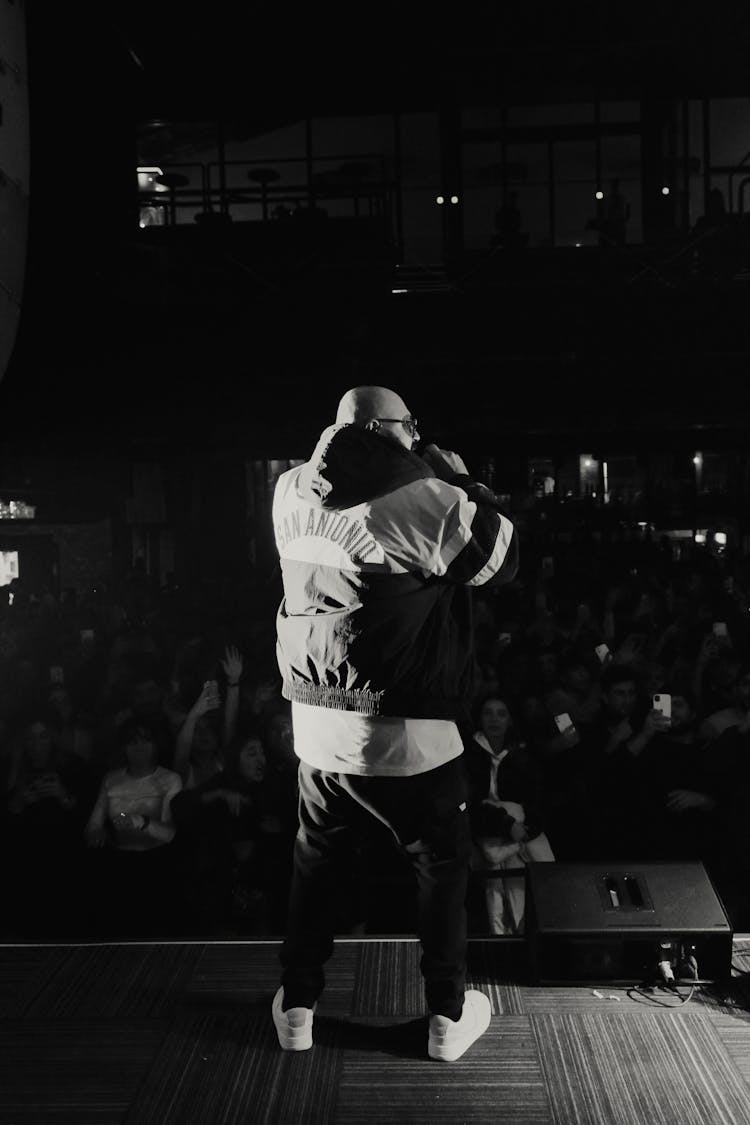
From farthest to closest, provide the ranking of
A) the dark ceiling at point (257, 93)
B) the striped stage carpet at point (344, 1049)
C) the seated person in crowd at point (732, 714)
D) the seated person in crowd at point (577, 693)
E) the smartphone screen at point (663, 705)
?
1. the dark ceiling at point (257, 93)
2. the seated person in crowd at point (577, 693)
3. the seated person in crowd at point (732, 714)
4. the smartphone screen at point (663, 705)
5. the striped stage carpet at point (344, 1049)

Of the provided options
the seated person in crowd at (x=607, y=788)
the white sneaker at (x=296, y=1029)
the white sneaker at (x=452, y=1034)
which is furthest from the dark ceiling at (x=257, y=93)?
the white sneaker at (x=452, y=1034)

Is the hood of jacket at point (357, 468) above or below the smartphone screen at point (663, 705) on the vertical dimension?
above

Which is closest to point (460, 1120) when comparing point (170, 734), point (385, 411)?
point (385, 411)

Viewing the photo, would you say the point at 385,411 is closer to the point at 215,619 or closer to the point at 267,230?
the point at 215,619

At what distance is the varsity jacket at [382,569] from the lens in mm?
2053

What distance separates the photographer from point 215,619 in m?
8.93

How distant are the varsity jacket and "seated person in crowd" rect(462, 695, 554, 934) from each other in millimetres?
1513

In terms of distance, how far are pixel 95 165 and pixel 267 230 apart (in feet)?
12.0

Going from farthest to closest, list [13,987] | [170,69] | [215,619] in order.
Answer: [170,69]
[215,619]
[13,987]

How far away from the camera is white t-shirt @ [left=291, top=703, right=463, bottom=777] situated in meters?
2.12

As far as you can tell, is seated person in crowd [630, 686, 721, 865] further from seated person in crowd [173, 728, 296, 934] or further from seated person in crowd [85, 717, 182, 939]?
seated person in crowd [85, 717, 182, 939]

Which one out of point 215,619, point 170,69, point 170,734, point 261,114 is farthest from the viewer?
point 261,114

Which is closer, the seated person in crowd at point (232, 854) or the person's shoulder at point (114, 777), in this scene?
the seated person in crowd at point (232, 854)

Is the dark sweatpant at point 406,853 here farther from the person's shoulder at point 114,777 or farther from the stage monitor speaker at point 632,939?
the person's shoulder at point 114,777
